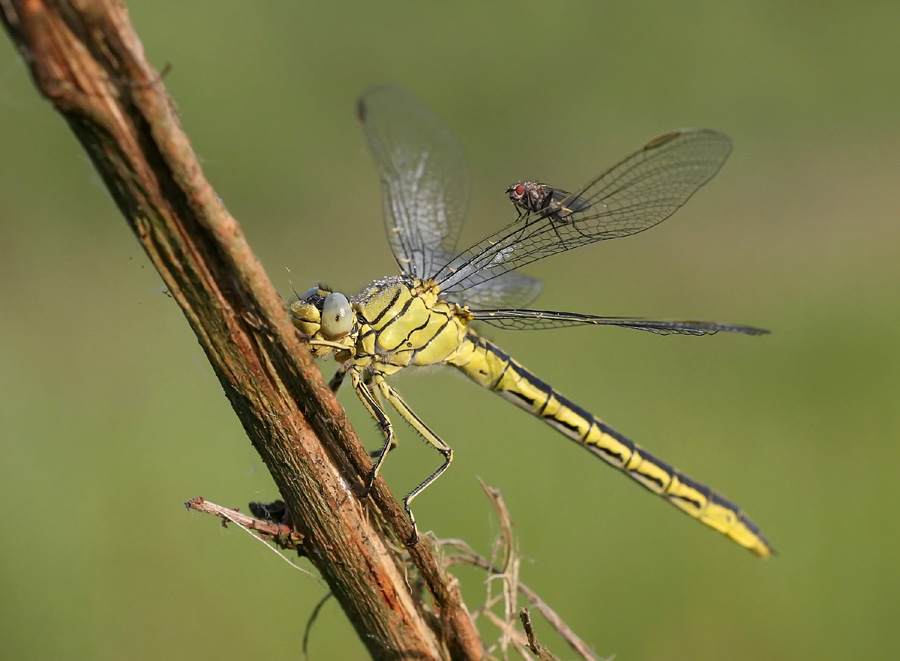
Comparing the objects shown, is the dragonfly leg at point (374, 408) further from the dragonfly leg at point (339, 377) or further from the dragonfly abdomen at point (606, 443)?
the dragonfly abdomen at point (606, 443)

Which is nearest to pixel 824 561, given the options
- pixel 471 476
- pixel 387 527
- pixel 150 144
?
pixel 471 476

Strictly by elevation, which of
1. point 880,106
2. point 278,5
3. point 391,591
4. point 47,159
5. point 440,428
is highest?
point 880,106

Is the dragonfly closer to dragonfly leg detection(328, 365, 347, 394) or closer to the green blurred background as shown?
dragonfly leg detection(328, 365, 347, 394)

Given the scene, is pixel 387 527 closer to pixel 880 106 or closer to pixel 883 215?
pixel 883 215

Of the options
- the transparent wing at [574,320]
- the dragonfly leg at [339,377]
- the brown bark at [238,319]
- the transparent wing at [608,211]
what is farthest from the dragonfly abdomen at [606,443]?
the brown bark at [238,319]

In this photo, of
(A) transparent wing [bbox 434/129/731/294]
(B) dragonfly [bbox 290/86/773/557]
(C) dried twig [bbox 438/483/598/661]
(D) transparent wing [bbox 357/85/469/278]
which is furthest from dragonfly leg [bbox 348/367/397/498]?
(D) transparent wing [bbox 357/85/469/278]

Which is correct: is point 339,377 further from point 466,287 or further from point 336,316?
point 466,287

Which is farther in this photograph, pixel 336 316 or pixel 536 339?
pixel 536 339

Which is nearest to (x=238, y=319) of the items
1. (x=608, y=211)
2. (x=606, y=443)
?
(x=608, y=211)
